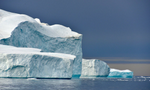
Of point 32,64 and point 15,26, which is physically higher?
point 15,26

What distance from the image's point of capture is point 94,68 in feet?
142

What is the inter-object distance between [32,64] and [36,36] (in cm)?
801

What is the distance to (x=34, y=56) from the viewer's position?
23984 millimetres

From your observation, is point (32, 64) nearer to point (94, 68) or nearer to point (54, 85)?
point (54, 85)

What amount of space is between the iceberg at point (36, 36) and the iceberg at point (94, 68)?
334 inches

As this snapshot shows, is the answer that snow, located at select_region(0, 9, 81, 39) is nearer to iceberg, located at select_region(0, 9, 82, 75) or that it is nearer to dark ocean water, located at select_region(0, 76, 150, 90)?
iceberg, located at select_region(0, 9, 82, 75)

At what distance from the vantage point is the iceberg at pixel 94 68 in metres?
43.4

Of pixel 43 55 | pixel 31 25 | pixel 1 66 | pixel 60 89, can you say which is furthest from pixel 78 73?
pixel 60 89

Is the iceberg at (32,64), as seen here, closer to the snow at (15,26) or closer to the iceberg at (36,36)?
the iceberg at (36,36)

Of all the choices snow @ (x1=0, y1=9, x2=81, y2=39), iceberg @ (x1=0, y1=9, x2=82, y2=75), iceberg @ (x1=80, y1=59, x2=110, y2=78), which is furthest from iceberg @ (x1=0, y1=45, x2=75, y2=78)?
iceberg @ (x1=80, y1=59, x2=110, y2=78)

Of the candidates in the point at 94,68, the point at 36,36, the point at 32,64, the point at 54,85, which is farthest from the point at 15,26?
the point at 94,68

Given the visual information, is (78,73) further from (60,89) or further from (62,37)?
(60,89)

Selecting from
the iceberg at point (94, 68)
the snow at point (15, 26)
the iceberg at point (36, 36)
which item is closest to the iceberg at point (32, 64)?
the iceberg at point (36, 36)

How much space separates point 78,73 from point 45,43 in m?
5.47
